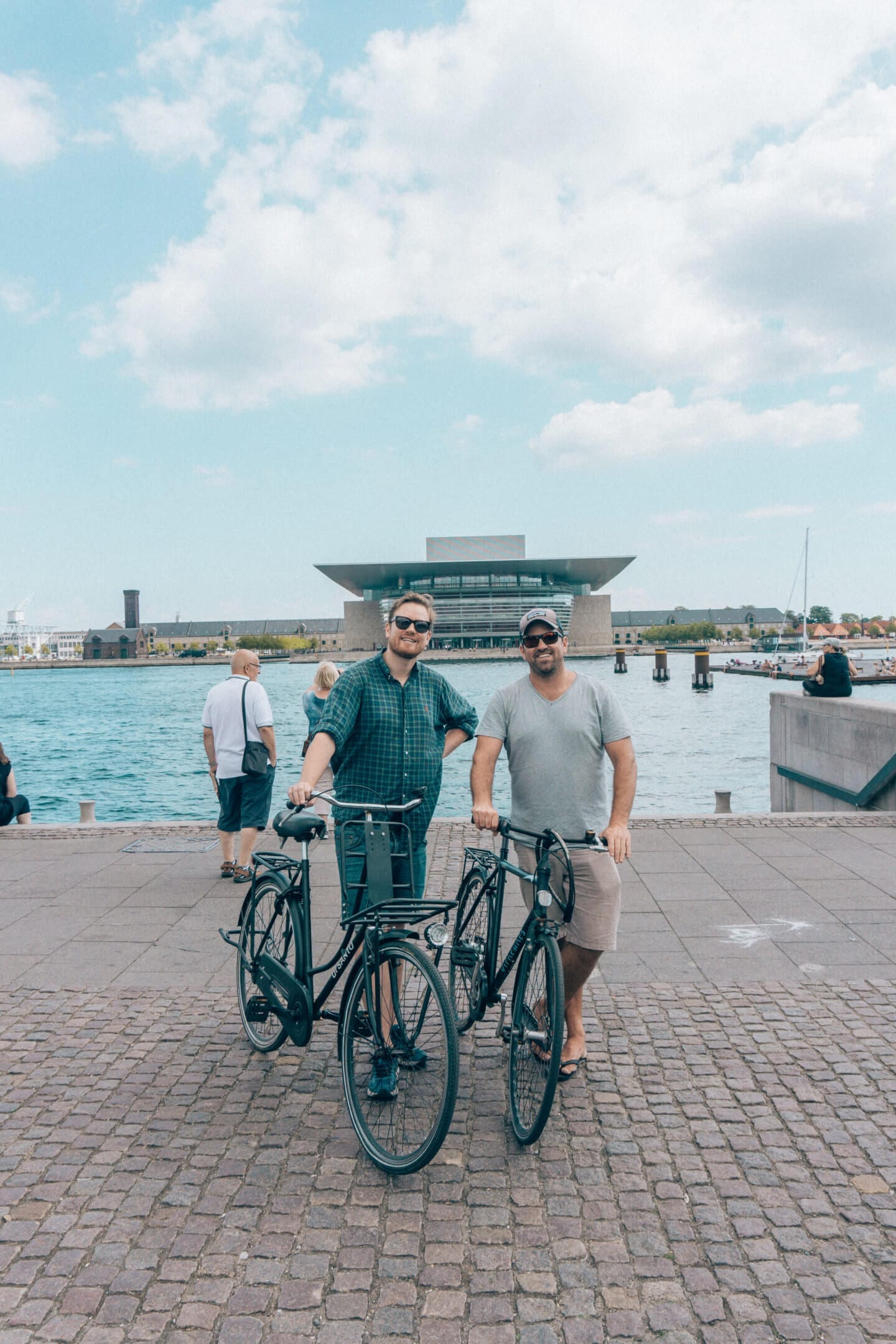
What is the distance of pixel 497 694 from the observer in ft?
12.8

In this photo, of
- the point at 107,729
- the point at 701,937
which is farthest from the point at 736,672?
the point at 701,937

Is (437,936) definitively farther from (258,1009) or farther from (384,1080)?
(258,1009)

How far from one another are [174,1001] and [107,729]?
4052 centimetres

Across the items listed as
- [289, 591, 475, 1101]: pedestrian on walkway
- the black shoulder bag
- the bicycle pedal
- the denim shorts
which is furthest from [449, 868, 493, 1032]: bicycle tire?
Answer: the denim shorts

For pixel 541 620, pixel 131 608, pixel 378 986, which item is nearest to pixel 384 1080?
pixel 378 986

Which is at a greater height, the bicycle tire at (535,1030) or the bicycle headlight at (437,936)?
the bicycle headlight at (437,936)

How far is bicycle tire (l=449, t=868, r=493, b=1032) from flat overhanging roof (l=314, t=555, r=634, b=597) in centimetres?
12202

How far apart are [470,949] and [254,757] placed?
3.63 metres

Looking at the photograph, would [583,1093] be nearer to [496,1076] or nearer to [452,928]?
[496,1076]

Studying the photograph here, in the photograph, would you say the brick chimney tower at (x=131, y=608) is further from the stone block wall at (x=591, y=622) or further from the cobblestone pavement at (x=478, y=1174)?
the cobblestone pavement at (x=478, y=1174)

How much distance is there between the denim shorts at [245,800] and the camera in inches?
291

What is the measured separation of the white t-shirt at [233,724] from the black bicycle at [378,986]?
343cm

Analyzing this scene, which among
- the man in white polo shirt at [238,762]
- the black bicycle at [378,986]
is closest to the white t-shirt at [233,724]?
the man in white polo shirt at [238,762]

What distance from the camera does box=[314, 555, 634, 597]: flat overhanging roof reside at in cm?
12731
